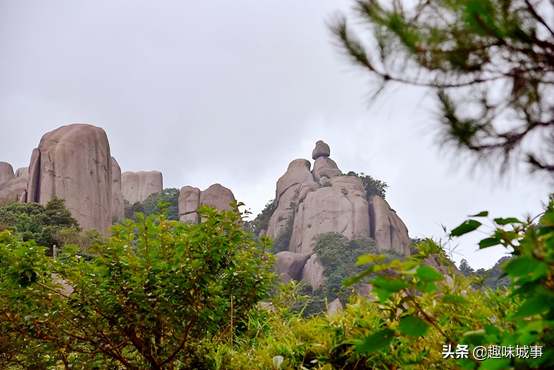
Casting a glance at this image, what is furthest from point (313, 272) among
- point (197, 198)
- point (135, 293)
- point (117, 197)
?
point (135, 293)

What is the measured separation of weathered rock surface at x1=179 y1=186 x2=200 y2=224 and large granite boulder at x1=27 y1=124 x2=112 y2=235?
808 cm

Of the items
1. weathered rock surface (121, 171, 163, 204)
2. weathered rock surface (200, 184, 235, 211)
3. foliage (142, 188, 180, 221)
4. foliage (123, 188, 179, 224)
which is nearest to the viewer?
weathered rock surface (200, 184, 235, 211)

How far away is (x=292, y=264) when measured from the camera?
90.4ft

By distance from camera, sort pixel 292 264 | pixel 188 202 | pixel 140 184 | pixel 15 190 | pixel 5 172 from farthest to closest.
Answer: pixel 140 184 → pixel 188 202 → pixel 5 172 → pixel 292 264 → pixel 15 190

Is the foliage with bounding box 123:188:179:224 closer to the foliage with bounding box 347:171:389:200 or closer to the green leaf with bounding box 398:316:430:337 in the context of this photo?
the foliage with bounding box 347:171:389:200

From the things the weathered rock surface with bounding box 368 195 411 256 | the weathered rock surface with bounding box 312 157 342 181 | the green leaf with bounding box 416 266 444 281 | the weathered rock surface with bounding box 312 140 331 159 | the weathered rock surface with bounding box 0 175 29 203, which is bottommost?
the green leaf with bounding box 416 266 444 281

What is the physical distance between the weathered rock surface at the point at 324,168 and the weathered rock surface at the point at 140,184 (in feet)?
48.7

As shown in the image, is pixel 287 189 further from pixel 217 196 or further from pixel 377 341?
pixel 377 341

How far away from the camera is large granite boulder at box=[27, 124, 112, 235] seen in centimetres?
2394

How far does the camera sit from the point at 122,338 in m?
2.72

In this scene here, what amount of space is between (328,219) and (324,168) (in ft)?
24.2

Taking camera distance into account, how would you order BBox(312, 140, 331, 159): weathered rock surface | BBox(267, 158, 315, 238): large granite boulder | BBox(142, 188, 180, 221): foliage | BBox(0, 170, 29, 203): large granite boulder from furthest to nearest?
BBox(312, 140, 331, 159): weathered rock surface
BBox(142, 188, 180, 221): foliage
BBox(267, 158, 315, 238): large granite boulder
BBox(0, 170, 29, 203): large granite boulder

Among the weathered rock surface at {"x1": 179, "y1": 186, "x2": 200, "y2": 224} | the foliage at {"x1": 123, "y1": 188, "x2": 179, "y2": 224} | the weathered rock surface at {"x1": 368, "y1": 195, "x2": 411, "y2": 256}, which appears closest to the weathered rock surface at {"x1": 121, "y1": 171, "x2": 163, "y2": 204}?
the foliage at {"x1": 123, "y1": 188, "x2": 179, "y2": 224}

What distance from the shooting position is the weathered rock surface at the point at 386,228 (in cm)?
2991
